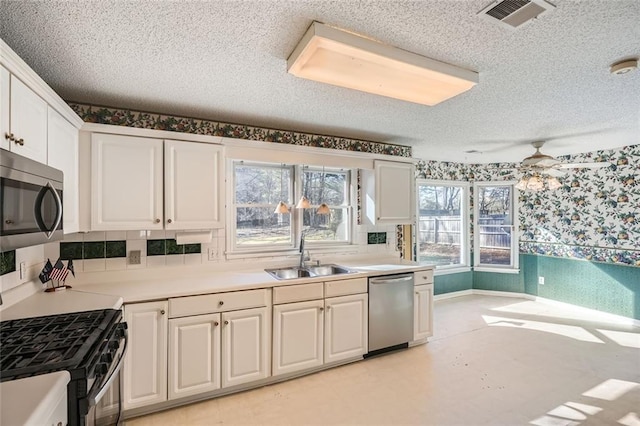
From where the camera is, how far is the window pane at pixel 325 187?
11.9 feet

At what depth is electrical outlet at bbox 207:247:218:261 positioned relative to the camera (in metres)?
2.95

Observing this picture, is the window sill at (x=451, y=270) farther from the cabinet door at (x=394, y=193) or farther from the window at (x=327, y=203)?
the window at (x=327, y=203)

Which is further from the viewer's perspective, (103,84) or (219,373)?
(219,373)

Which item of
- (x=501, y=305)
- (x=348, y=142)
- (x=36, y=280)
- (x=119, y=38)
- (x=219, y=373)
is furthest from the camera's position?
(x=501, y=305)

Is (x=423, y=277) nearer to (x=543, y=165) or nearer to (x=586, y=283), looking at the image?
(x=543, y=165)

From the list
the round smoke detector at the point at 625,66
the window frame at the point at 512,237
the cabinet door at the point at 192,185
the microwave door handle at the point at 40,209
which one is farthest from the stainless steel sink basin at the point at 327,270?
the window frame at the point at 512,237

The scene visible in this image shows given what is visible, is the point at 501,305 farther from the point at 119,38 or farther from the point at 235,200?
the point at 119,38

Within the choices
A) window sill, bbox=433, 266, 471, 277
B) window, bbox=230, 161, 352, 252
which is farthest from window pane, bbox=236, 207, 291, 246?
window sill, bbox=433, 266, 471, 277

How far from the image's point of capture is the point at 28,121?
5.21ft

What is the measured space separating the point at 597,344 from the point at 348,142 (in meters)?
3.76

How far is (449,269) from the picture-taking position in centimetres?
538

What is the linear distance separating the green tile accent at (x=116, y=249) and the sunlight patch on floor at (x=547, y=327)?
14.7ft

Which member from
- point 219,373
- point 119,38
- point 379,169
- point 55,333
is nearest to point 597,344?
point 379,169

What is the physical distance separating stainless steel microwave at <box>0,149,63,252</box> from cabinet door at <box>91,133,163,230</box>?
0.70 m
